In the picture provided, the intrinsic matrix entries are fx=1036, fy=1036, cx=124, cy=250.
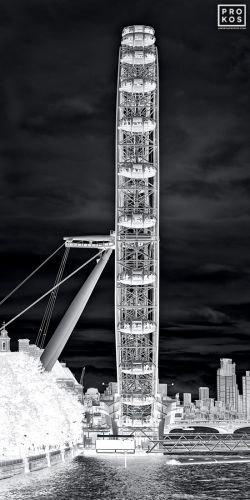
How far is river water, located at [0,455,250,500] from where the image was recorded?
6075 cm

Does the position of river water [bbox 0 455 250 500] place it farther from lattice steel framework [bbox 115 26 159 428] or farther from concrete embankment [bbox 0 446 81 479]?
lattice steel framework [bbox 115 26 159 428]

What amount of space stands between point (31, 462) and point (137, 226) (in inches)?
1359

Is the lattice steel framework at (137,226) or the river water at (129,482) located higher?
the lattice steel framework at (137,226)

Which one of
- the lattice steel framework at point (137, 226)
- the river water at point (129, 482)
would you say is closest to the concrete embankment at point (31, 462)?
the river water at point (129, 482)

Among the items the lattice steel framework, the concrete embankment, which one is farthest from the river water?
the lattice steel framework

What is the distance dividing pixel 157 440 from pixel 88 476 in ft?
87.4

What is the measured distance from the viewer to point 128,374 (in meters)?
105

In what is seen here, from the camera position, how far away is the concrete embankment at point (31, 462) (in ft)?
216

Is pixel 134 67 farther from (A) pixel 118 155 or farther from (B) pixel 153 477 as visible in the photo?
(B) pixel 153 477

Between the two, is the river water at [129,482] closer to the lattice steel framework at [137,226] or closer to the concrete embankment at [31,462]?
the concrete embankment at [31,462]

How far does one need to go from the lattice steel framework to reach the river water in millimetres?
15163

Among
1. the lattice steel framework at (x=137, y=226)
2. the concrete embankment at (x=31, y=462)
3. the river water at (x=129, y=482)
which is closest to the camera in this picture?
the river water at (x=129, y=482)

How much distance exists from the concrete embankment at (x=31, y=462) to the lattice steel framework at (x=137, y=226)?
15.3 m

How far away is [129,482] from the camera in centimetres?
6888
